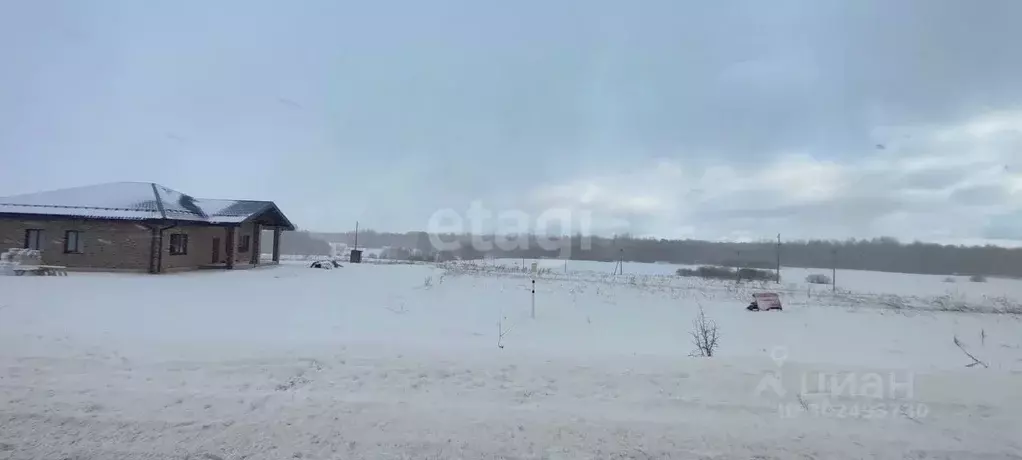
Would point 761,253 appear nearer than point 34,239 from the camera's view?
No

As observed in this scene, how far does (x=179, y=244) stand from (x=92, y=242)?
342cm

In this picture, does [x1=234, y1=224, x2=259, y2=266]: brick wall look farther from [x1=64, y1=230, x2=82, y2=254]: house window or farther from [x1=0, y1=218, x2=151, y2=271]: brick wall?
[x1=64, y1=230, x2=82, y2=254]: house window

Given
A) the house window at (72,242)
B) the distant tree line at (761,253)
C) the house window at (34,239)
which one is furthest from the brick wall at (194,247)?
the distant tree line at (761,253)

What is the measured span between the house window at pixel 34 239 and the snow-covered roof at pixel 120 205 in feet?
3.16

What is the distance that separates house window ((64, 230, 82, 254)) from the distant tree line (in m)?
24.5

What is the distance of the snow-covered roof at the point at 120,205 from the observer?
69.5 ft

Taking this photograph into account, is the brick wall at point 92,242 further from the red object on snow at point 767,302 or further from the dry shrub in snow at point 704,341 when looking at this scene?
the red object on snow at point 767,302

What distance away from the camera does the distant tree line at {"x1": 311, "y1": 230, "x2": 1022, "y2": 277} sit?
146ft

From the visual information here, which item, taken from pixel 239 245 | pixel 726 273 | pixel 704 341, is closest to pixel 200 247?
pixel 239 245

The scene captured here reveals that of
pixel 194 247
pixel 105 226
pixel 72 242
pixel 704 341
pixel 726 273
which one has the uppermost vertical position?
pixel 105 226

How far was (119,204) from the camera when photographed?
875 inches

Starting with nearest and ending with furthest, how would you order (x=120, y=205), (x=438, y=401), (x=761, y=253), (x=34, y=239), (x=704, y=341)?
(x=438, y=401), (x=704, y=341), (x=34, y=239), (x=120, y=205), (x=761, y=253)

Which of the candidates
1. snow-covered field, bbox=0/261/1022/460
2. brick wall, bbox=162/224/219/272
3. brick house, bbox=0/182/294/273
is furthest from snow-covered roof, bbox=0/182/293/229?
snow-covered field, bbox=0/261/1022/460

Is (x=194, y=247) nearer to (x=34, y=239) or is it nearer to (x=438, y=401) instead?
(x=34, y=239)
